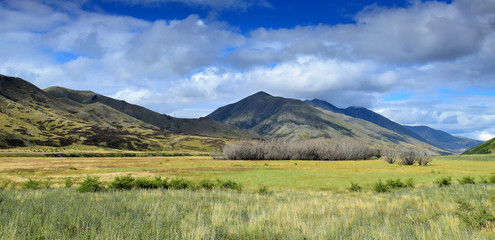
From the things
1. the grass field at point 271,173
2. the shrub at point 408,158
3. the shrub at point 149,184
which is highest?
the shrub at point 408,158

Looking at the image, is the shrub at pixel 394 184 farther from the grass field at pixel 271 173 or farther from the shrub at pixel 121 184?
the shrub at pixel 121 184

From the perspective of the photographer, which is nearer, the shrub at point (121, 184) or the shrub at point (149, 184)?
the shrub at point (121, 184)

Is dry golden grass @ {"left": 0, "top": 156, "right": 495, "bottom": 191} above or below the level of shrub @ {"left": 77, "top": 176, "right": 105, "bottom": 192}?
below

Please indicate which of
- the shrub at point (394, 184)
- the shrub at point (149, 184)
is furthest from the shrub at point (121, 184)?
the shrub at point (394, 184)

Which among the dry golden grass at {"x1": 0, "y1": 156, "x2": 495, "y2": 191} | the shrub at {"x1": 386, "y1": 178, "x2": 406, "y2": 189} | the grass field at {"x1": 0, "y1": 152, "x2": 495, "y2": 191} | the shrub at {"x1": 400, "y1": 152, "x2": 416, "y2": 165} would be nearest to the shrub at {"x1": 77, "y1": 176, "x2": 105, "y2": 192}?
the dry golden grass at {"x1": 0, "y1": 156, "x2": 495, "y2": 191}

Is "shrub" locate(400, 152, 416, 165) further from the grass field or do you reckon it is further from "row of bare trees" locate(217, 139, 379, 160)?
"row of bare trees" locate(217, 139, 379, 160)

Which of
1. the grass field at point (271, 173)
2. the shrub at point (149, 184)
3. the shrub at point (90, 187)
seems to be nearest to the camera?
the shrub at point (90, 187)

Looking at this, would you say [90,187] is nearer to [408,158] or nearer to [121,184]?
[121,184]

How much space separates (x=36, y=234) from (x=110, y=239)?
7.92 feet

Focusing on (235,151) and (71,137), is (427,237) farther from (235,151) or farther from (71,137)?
(71,137)

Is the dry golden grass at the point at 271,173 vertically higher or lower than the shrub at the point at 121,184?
lower

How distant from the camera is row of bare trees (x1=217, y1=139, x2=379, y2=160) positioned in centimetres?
12769

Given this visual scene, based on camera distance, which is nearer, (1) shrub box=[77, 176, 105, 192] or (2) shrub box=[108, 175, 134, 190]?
(1) shrub box=[77, 176, 105, 192]

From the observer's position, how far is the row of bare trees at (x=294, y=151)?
127688 mm
